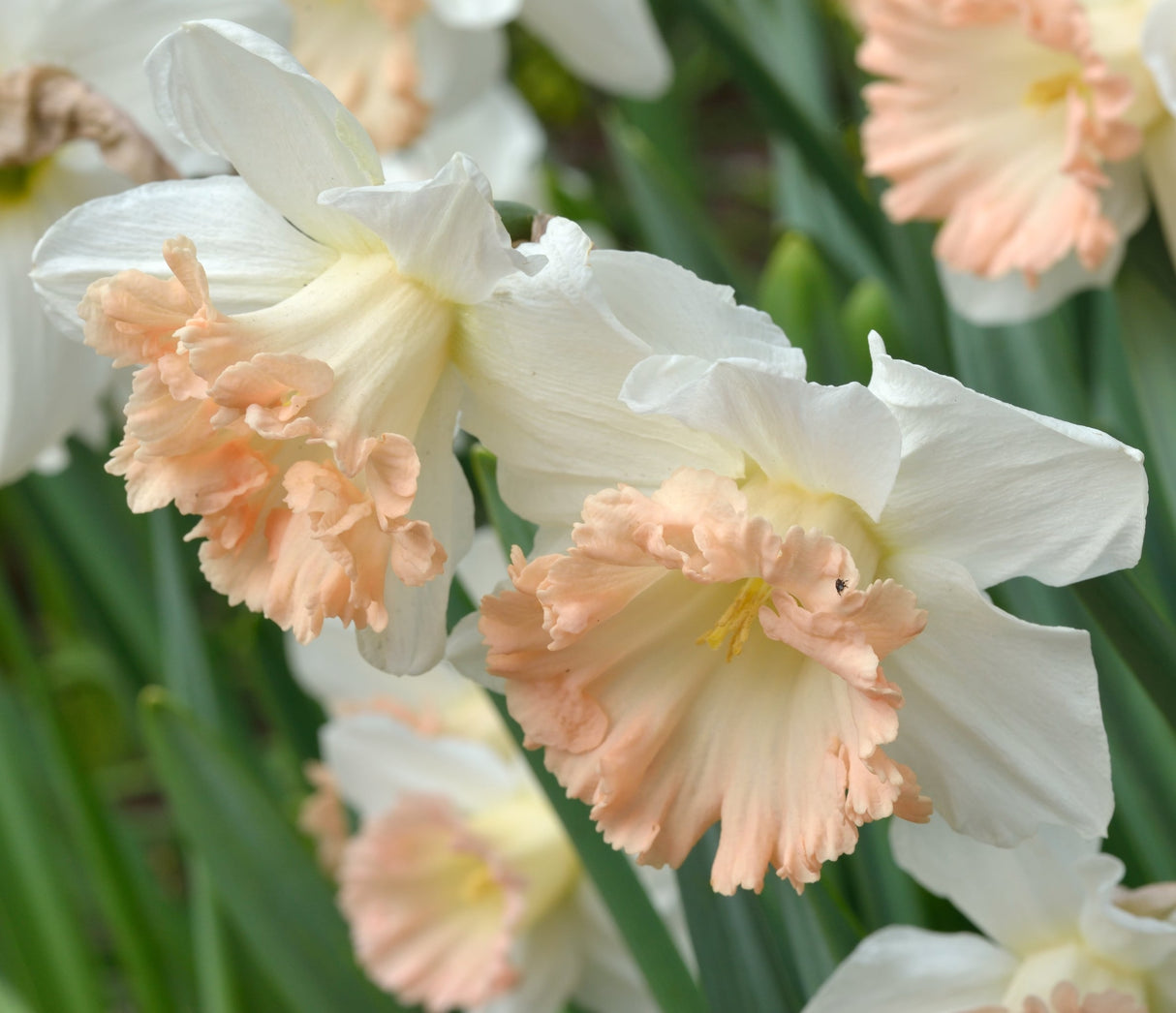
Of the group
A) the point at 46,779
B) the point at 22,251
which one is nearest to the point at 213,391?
the point at 22,251

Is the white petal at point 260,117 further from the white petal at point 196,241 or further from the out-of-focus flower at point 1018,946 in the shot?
the out-of-focus flower at point 1018,946

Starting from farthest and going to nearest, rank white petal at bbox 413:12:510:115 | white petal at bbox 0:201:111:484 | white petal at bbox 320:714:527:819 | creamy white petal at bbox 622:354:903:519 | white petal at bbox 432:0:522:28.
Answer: white petal at bbox 413:12:510:115 < white petal at bbox 432:0:522:28 < white petal at bbox 320:714:527:819 < white petal at bbox 0:201:111:484 < creamy white petal at bbox 622:354:903:519

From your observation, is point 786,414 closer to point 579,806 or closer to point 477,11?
point 579,806

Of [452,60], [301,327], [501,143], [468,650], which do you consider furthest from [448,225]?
[501,143]

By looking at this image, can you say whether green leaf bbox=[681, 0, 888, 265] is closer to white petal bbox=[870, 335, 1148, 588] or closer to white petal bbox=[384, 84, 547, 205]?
white petal bbox=[384, 84, 547, 205]

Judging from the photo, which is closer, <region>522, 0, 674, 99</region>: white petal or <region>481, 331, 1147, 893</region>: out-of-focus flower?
<region>481, 331, 1147, 893</region>: out-of-focus flower

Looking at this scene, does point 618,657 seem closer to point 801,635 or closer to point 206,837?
point 801,635

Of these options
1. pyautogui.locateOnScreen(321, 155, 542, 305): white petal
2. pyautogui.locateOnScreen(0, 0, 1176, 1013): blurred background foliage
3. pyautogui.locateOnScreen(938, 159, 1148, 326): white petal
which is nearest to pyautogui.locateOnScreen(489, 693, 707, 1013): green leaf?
pyautogui.locateOnScreen(0, 0, 1176, 1013): blurred background foliage

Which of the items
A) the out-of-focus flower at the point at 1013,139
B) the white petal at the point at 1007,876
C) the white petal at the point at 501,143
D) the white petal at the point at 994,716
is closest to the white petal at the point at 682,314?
the white petal at the point at 994,716
